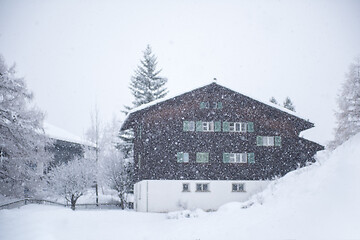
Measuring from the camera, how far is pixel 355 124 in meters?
34.6

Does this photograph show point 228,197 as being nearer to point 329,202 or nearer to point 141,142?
point 141,142

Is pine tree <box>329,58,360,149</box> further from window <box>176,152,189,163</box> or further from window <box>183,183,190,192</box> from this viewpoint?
window <box>183,183,190,192</box>

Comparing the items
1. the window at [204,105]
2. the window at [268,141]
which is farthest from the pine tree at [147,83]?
the window at [268,141]

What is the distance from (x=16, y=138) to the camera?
23.5 meters

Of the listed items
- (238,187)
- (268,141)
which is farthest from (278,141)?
(238,187)

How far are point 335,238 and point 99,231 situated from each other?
1190cm

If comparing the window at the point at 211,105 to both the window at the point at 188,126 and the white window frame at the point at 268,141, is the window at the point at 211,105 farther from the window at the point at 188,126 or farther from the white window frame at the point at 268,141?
the white window frame at the point at 268,141

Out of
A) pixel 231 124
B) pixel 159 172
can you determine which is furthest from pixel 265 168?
pixel 159 172

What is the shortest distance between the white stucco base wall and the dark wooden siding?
18.8 inches

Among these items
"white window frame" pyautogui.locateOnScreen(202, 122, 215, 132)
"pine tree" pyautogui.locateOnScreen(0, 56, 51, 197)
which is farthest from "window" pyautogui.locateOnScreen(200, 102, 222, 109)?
"pine tree" pyautogui.locateOnScreen(0, 56, 51, 197)

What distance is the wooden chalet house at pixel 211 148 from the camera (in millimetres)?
29562

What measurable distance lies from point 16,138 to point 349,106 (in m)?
27.0

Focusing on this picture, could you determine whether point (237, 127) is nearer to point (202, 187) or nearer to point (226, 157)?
point (226, 157)

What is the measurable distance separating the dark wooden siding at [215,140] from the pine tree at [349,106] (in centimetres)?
373
